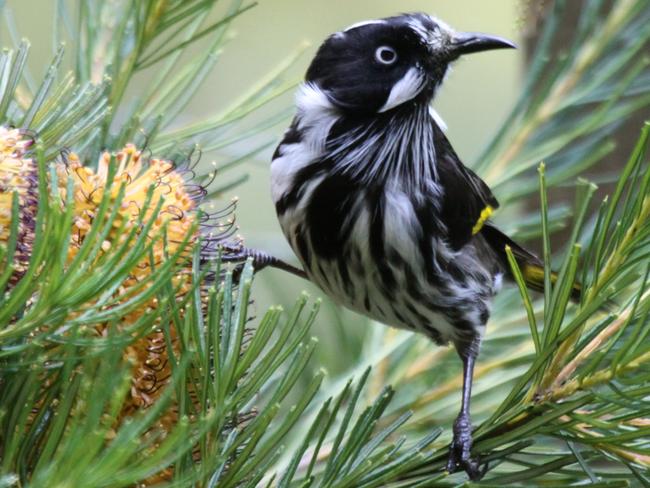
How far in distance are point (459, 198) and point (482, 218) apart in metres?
0.09

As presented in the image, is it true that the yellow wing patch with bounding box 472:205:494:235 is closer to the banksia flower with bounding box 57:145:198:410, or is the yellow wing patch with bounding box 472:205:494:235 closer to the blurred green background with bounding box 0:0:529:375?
the banksia flower with bounding box 57:145:198:410

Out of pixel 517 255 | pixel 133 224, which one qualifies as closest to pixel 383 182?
pixel 517 255

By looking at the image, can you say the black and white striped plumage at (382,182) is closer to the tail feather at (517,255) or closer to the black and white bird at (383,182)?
the black and white bird at (383,182)

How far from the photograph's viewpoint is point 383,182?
1.31m

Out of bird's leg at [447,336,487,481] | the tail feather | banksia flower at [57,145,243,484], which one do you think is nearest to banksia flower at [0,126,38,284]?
banksia flower at [57,145,243,484]

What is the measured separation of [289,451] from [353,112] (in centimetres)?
46

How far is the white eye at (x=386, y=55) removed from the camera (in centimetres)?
133

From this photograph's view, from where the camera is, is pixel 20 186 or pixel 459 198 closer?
pixel 20 186

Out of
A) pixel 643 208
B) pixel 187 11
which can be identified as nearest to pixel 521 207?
pixel 187 11

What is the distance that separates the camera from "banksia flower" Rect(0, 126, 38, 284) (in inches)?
25.1

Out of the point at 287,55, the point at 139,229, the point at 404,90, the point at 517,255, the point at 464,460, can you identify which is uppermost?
the point at 287,55

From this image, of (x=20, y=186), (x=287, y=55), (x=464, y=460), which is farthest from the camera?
(x=287, y=55)

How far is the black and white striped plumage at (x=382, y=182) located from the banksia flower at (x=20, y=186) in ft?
2.14

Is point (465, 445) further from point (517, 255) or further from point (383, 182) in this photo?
point (517, 255)
